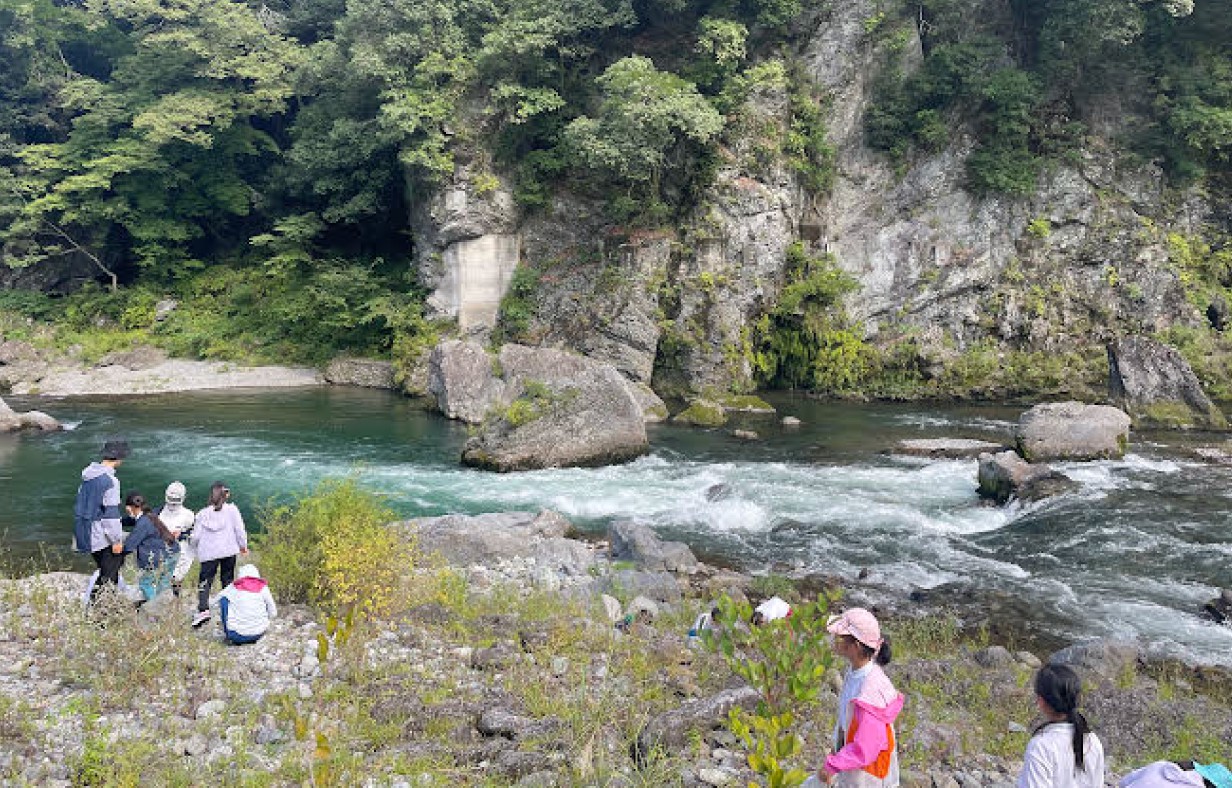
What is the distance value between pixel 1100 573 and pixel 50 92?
45613 mm

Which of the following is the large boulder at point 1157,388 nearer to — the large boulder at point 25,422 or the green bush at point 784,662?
the green bush at point 784,662

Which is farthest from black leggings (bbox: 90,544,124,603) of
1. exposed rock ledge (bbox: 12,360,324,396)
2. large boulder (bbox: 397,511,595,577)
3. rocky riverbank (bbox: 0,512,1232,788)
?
exposed rock ledge (bbox: 12,360,324,396)

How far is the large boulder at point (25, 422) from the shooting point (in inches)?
838

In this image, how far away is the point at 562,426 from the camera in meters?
18.9

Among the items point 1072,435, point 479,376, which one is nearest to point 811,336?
point 1072,435

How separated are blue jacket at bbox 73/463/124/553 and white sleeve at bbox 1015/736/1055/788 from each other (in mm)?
8143

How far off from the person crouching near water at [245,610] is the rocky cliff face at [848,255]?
19.9 meters

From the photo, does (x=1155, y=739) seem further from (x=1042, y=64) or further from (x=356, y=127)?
(x=356, y=127)

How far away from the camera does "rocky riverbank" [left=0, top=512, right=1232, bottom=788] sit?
5.11 metres

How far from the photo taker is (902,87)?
2938cm

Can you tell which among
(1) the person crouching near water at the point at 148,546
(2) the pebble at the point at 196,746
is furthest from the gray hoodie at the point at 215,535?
(2) the pebble at the point at 196,746

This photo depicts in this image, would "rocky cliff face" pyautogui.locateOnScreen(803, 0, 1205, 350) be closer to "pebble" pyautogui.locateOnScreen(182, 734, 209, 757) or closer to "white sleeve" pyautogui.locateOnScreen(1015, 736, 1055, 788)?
"white sleeve" pyautogui.locateOnScreen(1015, 736, 1055, 788)

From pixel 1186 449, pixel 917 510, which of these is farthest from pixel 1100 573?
pixel 1186 449

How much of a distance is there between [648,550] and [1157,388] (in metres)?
17.8
